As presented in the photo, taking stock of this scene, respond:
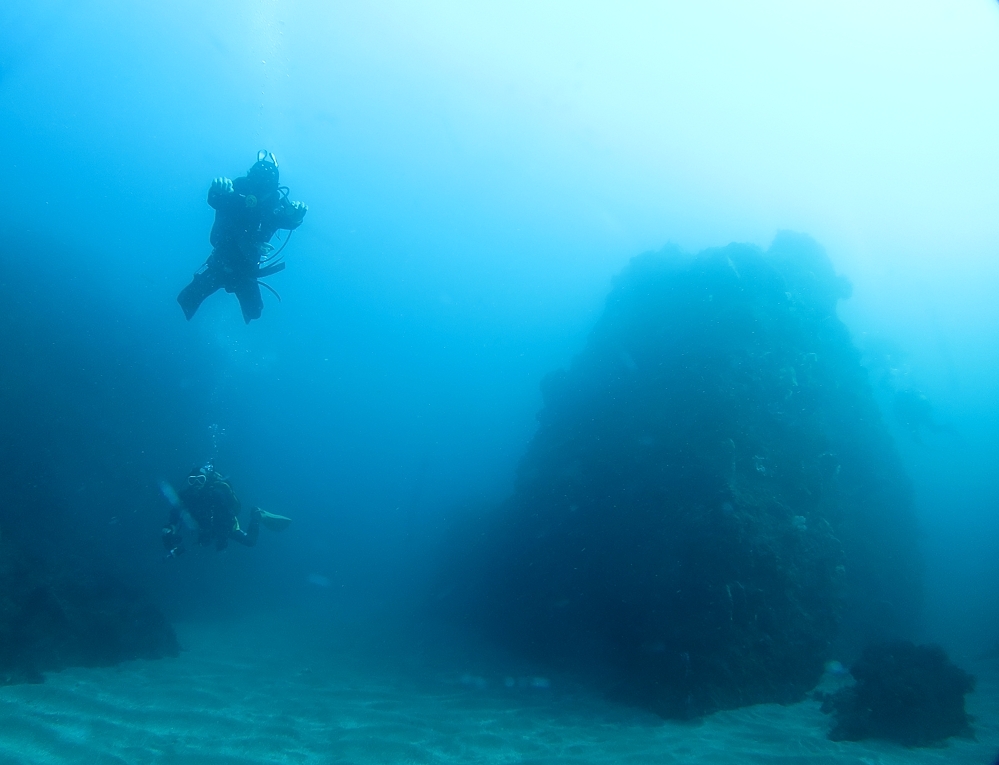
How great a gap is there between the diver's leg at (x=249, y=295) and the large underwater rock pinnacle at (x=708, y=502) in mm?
8678

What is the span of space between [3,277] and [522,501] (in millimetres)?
22906

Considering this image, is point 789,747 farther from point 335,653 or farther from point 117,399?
point 117,399

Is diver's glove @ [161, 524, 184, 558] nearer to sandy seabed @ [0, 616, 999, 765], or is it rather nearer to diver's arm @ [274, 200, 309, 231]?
sandy seabed @ [0, 616, 999, 765]

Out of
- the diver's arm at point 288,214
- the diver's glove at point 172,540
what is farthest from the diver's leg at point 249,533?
the diver's arm at point 288,214

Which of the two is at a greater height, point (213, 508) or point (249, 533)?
point (213, 508)

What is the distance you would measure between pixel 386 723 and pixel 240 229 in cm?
764

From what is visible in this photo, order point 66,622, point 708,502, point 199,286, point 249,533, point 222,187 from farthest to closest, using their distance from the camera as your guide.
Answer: point 249,533, point 66,622, point 708,502, point 199,286, point 222,187

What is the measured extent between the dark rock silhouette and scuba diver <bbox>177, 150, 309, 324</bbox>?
10.1 metres

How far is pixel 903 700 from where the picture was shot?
6793 mm

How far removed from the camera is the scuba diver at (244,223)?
6.68m

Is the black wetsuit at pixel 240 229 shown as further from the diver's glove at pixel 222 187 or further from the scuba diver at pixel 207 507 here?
the scuba diver at pixel 207 507

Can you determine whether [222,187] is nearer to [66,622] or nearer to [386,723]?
[386,723]

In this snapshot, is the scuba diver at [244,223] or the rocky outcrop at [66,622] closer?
the scuba diver at [244,223]

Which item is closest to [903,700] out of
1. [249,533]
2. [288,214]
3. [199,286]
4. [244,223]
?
[288,214]
